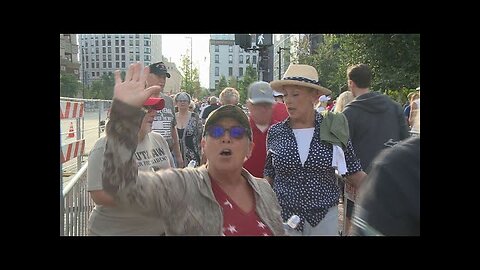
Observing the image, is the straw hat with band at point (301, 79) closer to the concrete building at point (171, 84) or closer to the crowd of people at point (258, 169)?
the crowd of people at point (258, 169)

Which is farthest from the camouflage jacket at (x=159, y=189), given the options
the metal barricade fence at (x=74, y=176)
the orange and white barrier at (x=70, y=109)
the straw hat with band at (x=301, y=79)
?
the orange and white barrier at (x=70, y=109)

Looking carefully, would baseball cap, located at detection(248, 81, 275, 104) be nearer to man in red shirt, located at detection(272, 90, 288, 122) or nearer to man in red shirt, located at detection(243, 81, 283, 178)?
man in red shirt, located at detection(243, 81, 283, 178)

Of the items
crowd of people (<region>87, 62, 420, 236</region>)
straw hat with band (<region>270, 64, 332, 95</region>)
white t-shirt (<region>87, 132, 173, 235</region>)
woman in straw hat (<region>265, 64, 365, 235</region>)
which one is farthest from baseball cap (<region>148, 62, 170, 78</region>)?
white t-shirt (<region>87, 132, 173, 235</region>)

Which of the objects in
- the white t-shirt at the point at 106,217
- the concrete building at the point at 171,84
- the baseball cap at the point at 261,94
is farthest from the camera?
the concrete building at the point at 171,84

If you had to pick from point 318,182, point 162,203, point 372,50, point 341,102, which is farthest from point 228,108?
point 372,50

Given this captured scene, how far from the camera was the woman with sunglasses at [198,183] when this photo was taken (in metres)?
1.53

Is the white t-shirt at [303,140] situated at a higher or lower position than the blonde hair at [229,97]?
lower

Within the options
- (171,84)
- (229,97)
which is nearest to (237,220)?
(229,97)

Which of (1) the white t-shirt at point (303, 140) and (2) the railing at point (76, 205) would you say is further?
(2) the railing at point (76, 205)

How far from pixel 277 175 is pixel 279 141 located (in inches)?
8.7

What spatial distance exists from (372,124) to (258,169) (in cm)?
102

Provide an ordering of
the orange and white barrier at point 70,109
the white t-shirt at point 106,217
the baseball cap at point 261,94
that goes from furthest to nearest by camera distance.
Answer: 1. the orange and white barrier at point 70,109
2. the baseball cap at point 261,94
3. the white t-shirt at point 106,217

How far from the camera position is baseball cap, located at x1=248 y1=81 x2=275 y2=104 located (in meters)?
3.96

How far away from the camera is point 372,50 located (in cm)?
1438
